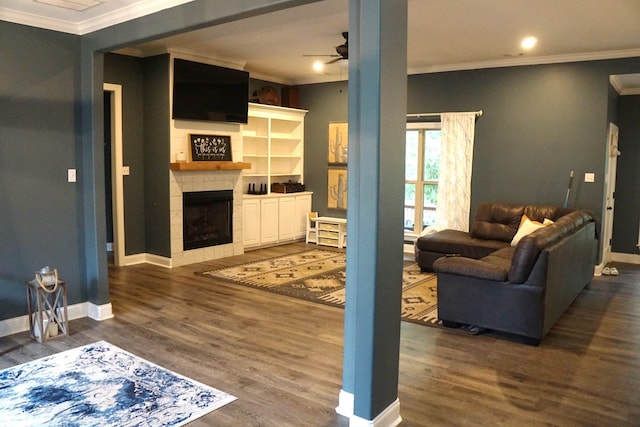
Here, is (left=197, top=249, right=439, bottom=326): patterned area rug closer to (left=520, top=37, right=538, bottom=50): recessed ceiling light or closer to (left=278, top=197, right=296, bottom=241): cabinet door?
(left=278, top=197, right=296, bottom=241): cabinet door

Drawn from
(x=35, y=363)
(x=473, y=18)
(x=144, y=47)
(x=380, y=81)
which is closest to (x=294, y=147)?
(x=144, y=47)

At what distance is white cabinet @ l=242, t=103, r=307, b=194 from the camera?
8148 millimetres

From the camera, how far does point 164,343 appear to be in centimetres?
403

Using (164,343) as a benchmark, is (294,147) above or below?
above

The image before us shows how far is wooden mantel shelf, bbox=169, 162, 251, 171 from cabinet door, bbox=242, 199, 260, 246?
2.18ft

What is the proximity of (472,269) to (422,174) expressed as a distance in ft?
12.2

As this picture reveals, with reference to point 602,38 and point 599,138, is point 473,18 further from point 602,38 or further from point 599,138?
point 599,138

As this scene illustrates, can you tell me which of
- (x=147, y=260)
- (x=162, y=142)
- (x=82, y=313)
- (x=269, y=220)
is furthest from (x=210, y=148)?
(x=82, y=313)

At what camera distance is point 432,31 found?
209 inches

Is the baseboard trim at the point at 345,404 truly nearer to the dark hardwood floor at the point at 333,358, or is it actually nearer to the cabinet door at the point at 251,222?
the dark hardwood floor at the point at 333,358

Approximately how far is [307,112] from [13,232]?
5.52m

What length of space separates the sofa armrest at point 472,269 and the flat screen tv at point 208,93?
3.94m

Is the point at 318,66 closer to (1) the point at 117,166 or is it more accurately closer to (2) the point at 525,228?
(1) the point at 117,166

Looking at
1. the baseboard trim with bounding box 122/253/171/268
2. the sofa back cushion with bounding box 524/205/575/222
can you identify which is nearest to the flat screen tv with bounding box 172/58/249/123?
the baseboard trim with bounding box 122/253/171/268
